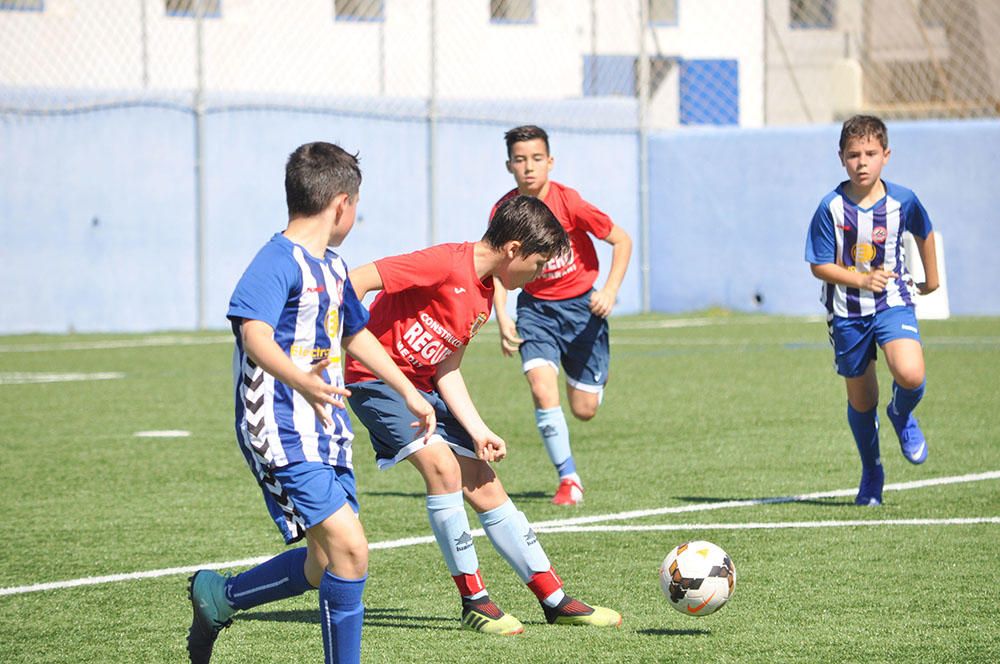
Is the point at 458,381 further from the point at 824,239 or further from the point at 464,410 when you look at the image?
the point at 824,239

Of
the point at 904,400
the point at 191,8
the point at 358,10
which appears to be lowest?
the point at 904,400

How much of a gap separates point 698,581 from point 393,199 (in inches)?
646

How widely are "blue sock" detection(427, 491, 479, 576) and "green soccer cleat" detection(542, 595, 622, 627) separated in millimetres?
314

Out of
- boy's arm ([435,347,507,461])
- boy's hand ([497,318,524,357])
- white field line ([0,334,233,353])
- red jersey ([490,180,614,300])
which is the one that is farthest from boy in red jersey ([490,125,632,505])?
Result: white field line ([0,334,233,353])

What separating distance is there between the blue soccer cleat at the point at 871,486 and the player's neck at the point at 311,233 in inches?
153

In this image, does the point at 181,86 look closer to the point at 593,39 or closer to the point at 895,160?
the point at 593,39

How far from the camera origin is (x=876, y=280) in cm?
722

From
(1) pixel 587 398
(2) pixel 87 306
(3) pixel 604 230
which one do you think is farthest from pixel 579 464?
(2) pixel 87 306

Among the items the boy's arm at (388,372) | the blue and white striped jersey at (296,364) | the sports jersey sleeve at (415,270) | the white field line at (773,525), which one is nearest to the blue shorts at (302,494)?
the blue and white striped jersey at (296,364)

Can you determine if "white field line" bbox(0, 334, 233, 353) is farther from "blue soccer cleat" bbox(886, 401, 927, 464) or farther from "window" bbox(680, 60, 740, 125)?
"blue soccer cleat" bbox(886, 401, 927, 464)

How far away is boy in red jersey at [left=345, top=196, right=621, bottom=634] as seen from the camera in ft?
17.4

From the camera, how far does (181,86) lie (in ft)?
68.8

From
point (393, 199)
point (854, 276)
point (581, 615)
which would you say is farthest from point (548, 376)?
point (393, 199)

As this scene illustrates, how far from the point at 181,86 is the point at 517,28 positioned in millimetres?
5576
